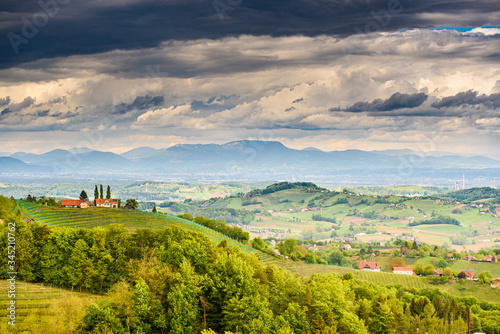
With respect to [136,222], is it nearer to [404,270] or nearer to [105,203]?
[105,203]

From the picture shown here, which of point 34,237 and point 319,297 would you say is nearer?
point 319,297

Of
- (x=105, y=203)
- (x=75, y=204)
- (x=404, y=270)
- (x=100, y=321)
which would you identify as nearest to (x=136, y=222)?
(x=105, y=203)

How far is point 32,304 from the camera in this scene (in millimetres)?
Answer: 45531

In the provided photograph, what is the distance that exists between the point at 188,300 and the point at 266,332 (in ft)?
29.4

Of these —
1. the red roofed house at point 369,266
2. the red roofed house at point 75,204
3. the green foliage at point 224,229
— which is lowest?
the red roofed house at point 369,266

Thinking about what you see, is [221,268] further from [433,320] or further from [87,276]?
[433,320]

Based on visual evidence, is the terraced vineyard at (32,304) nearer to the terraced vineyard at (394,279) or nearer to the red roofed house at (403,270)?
the terraced vineyard at (394,279)

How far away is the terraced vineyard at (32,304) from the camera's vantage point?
37456 millimetres

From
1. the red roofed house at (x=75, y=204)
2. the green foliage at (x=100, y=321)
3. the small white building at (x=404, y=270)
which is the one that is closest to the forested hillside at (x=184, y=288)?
the green foliage at (x=100, y=321)

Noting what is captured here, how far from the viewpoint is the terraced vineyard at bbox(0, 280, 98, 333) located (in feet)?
123

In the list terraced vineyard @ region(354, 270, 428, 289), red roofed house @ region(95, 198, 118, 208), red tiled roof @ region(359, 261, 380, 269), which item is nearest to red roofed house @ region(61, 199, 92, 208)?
red roofed house @ region(95, 198, 118, 208)

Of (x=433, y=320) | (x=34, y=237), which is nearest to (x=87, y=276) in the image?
(x=34, y=237)

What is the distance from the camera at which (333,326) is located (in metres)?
45.9

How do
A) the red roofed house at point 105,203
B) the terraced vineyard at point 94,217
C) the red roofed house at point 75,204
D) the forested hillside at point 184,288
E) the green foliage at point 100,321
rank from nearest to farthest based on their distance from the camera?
the green foliage at point 100,321, the forested hillside at point 184,288, the terraced vineyard at point 94,217, the red roofed house at point 75,204, the red roofed house at point 105,203
